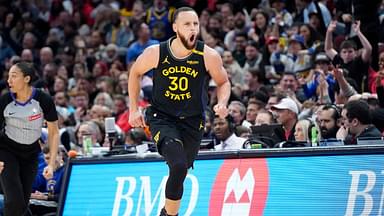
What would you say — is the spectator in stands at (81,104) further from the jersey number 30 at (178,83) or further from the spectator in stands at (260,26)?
the jersey number 30 at (178,83)

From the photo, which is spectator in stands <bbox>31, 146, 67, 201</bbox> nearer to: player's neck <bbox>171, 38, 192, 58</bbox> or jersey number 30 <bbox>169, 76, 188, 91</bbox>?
jersey number 30 <bbox>169, 76, 188, 91</bbox>

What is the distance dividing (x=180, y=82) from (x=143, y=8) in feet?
37.0

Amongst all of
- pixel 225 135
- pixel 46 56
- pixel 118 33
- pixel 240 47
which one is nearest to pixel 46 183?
pixel 225 135

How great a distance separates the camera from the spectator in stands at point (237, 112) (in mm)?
13258

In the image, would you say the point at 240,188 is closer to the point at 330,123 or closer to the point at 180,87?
the point at 180,87

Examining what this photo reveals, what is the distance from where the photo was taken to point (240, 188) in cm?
996

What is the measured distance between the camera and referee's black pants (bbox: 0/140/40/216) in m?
9.84

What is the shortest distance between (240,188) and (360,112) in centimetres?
158

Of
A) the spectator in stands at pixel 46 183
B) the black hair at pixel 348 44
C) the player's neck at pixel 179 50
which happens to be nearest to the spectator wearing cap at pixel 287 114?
the black hair at pixel 348 44

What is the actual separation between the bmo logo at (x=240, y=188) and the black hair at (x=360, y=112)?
123 centimetres

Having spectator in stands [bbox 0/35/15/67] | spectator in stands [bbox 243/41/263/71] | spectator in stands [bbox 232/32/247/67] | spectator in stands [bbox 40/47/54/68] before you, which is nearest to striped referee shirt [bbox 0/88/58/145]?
spectator in stands [bbox 243/41/263/71]

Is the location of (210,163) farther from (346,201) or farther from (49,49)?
(49,49)

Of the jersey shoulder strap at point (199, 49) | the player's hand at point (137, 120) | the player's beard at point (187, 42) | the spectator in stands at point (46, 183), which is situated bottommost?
the spectator in stands at point (46, 183)

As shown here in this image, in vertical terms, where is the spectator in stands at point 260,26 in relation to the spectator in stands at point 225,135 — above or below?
above
